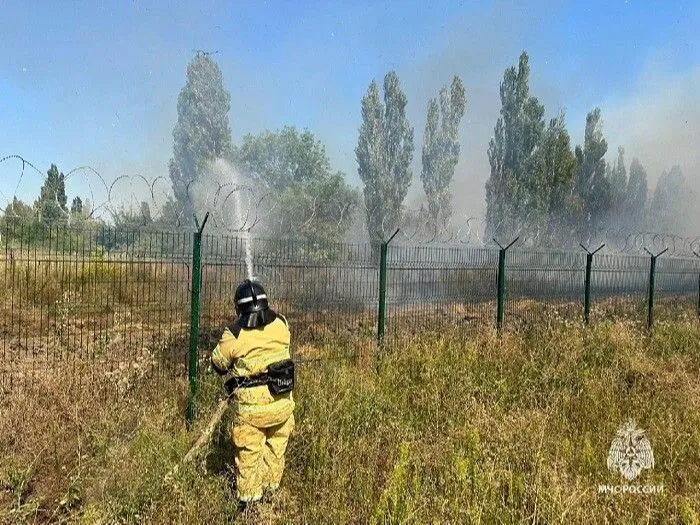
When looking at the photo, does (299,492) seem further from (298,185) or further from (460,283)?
(298,185)

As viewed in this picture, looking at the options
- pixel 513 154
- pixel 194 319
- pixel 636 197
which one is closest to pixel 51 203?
pixel 194 319

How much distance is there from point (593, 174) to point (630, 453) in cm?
3511

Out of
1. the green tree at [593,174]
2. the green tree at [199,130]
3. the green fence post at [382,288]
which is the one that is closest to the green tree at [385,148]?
the green tree at [199,130]

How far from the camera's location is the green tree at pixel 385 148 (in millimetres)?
28219

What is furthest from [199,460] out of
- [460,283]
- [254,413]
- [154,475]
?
[460,283]

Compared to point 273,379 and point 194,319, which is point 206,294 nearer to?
point 194,319

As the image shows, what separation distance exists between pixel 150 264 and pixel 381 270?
2779 mm

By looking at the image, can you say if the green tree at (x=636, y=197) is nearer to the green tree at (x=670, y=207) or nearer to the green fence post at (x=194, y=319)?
the green tree at (x=670, y=207)

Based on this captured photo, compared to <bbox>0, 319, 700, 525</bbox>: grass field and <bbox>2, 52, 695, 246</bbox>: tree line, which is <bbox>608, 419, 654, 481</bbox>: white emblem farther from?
<bbox>2, 52, 695, 246</bbox>: tree line

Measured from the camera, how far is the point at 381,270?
6492mm

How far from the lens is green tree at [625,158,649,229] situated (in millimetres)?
42625

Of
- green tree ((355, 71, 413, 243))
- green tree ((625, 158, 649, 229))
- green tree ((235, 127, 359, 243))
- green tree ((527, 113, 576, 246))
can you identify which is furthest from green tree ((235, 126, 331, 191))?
green tree ((625, 158, 649, 229))

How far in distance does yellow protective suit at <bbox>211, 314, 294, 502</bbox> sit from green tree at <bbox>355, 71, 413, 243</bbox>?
80.8ft

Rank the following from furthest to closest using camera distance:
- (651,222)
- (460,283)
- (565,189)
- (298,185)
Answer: (651,222) < (298,185) < (565,189) < (460,283)
